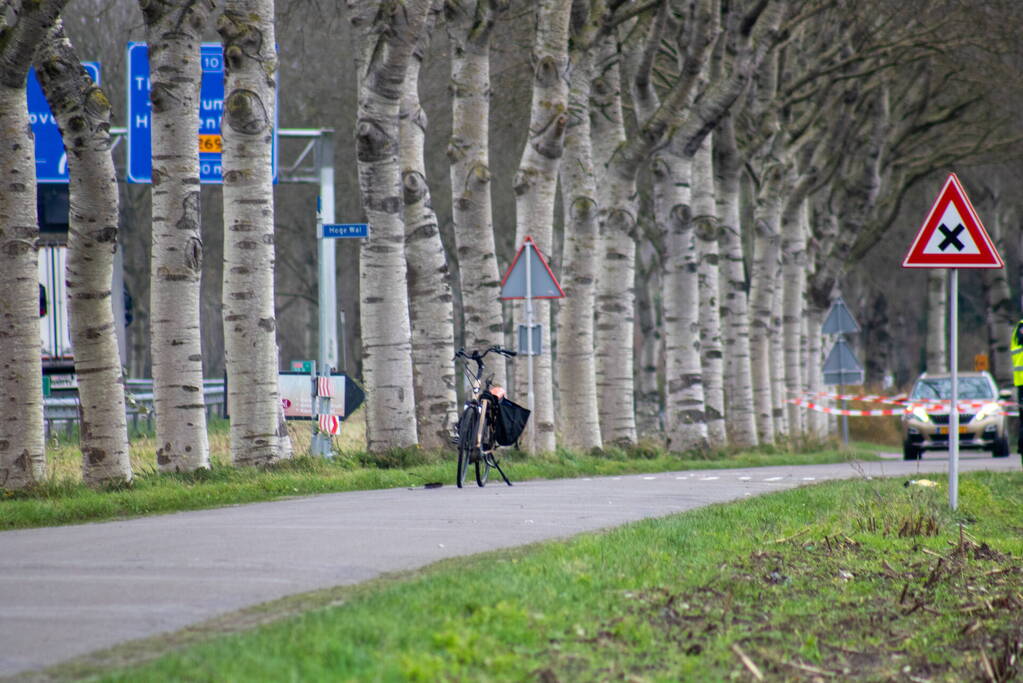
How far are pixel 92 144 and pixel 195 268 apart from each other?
2.08 metres

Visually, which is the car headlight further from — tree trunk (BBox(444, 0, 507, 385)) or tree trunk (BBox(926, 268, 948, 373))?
tree trunk (BBox(926, 268, 948, 373))

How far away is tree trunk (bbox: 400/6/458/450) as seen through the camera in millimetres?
20375

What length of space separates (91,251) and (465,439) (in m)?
4.31

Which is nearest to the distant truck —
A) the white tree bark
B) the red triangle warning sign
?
the white tree bark

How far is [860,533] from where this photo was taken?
11.9 meters

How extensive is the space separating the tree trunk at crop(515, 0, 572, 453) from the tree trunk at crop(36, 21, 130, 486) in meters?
8.38

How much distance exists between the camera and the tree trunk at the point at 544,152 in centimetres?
2252

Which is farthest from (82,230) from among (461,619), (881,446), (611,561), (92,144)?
(881,446)

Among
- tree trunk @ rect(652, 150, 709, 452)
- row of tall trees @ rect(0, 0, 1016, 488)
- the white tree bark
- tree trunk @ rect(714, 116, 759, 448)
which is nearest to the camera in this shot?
row of tall trees @ rect(0, 0, 1016, 488)

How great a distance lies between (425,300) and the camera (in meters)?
20.4

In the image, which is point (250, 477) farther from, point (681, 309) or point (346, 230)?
point (681, 309)

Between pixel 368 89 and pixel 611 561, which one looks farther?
pixel 368 89

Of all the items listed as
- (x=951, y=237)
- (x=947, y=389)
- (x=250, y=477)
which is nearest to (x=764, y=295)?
(x=947, y=389)

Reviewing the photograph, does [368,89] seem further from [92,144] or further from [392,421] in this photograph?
[92,144]
